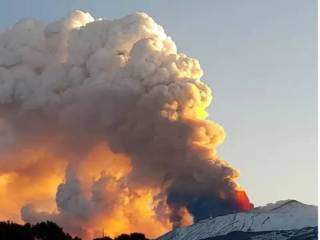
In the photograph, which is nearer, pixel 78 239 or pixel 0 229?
pixel 0 229

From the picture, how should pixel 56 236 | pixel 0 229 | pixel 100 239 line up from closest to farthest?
pixel 0 229
pixel 56 236
pixel 100 239

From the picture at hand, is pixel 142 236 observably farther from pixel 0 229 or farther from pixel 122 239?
pixel 0 229

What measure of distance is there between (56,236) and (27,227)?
486cm

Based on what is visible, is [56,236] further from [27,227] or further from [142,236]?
[142,236]

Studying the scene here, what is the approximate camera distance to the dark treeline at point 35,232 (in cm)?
10081

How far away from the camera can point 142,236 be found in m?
113

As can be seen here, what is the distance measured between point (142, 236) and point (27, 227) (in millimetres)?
Result: 18860

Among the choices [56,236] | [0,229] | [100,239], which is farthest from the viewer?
[100,239]

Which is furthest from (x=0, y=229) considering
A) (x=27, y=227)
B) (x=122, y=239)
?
(x=122, y=239)

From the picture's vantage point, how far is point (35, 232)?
10581 cm

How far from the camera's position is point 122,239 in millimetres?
111438

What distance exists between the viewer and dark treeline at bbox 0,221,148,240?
101m

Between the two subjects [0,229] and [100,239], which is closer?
[0,229]

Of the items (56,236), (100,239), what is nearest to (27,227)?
(56,236)
